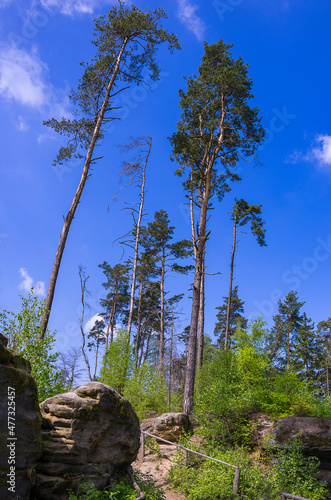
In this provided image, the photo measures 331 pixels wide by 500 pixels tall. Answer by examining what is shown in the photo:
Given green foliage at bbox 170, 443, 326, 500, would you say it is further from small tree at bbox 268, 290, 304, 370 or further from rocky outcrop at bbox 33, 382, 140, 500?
small tree at bbox 268, 290, 304, 370

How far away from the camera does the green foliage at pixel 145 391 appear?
1612 cm

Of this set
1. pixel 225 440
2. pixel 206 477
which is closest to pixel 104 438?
pixel 206 477

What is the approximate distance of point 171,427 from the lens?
11.8 metres

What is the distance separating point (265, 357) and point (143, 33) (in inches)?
571

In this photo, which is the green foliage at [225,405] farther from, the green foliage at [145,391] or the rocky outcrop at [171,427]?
the green foliage at [145,391]

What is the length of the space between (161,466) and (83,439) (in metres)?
5.38

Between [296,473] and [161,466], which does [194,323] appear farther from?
[296,473]

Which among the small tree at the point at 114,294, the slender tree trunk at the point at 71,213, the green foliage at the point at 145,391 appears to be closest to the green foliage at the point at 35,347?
the slender tree trunk at the point at 71,213

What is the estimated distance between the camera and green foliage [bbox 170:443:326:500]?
309 inches

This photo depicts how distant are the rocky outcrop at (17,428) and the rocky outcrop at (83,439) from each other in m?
0.50

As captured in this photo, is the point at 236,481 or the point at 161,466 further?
the point at 161,466

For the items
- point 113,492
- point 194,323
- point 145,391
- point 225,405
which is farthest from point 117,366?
point 113,492

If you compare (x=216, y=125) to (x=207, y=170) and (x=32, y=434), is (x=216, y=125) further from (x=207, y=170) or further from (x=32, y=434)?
(x=32, y=434)

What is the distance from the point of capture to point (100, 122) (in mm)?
12828
